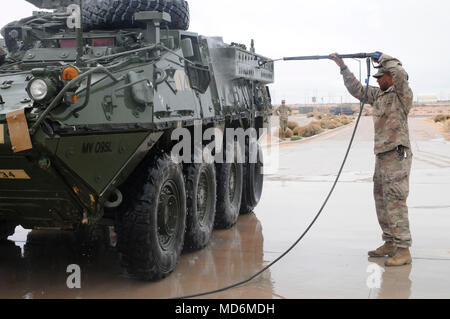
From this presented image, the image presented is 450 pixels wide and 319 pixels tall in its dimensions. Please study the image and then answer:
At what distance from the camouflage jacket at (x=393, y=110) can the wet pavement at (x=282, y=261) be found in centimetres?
118

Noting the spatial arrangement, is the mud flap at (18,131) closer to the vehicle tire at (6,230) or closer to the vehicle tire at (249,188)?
the vehicle tire at (6,230)

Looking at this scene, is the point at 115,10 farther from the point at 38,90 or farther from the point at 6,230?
the point at 6,230

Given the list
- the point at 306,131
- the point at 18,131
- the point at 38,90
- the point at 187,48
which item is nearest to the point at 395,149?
the point at 187,48

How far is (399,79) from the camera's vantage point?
19.6ft

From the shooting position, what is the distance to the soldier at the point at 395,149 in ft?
19.7

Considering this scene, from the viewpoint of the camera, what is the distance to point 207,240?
22.8ft

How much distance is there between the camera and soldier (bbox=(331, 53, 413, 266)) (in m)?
6.02

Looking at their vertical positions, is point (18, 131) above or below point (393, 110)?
below

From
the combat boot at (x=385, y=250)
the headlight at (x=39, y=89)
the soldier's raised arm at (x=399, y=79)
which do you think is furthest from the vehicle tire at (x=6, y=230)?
the soldier's raised arm at (x=399, y=79)

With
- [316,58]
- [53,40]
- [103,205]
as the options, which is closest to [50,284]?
[103,205]

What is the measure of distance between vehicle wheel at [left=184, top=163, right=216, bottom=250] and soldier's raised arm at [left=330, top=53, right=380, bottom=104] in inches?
67.1

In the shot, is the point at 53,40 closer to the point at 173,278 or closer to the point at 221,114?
the point at 221,114

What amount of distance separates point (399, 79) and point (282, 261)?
207cm

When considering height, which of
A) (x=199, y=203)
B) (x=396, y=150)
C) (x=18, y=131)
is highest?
(x=18, y=131)
